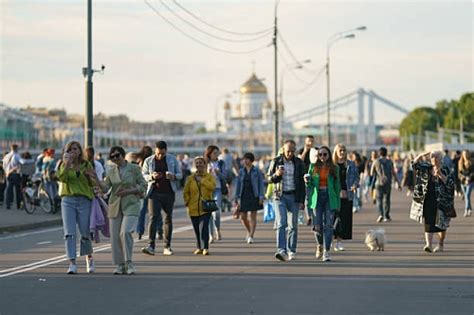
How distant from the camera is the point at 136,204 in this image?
52.5 ft

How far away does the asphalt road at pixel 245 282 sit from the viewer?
12297mm

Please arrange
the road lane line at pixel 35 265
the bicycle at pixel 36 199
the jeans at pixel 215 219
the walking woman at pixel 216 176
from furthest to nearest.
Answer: the bicycle at pixel 36 199
the jeans at pixel 215 219
the walking woman at pixel 216 176
the road lane line at pixel 35 265

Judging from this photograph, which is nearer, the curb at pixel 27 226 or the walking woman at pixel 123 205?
the walking woman at pixel 123 205

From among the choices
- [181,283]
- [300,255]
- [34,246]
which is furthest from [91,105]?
[181,283]

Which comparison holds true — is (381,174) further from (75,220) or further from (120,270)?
(75,220)

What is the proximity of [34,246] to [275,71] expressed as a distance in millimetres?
33287

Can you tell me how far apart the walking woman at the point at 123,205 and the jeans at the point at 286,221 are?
2.75 meters

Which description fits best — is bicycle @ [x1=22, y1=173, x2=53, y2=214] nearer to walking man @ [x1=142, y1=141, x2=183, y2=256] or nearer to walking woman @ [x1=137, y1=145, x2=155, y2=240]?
walking woman @ [x1=137, y1=145, x2=155, y2=240]

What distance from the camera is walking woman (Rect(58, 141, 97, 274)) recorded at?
623 inches

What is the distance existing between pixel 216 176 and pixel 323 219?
13.6 feet

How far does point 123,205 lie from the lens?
15945mm

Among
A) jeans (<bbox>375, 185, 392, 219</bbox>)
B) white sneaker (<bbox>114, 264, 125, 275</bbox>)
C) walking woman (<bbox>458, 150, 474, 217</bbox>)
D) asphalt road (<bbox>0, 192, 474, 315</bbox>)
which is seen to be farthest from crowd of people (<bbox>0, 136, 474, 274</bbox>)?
walking woman (<bbox>458, 150, 474, 217</bbox>)

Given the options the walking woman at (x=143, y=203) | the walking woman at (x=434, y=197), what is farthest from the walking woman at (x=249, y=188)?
the walking woman at (x=434, y=197)

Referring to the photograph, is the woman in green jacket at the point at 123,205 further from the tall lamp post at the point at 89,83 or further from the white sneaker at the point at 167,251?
the tall lamp post at the point at 89,83
